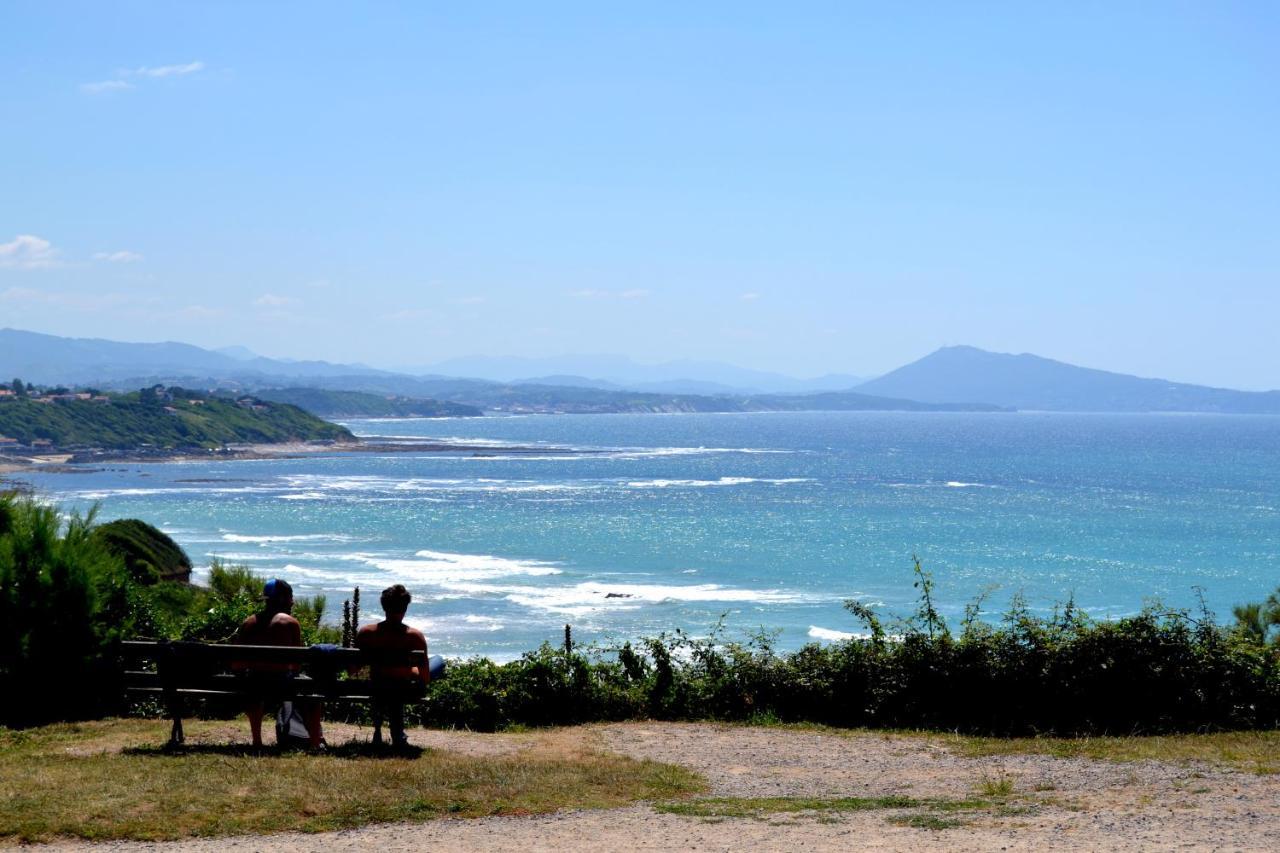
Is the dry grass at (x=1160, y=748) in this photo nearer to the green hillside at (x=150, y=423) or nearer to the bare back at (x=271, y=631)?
the bare back at (x=271, y=631)

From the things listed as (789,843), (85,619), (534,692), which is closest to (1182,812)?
(789,843)

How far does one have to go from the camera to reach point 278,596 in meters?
9.98

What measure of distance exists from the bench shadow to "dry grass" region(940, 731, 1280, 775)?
4.79 m

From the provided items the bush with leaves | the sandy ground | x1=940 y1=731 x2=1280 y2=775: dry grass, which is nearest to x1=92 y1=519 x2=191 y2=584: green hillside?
the bush with leaves

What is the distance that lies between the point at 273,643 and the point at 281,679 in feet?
1.69

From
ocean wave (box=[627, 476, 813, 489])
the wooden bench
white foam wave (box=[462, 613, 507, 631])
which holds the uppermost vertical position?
the wooden bench

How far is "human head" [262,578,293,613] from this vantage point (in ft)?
32.5

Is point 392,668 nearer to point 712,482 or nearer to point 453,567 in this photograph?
point 453,567

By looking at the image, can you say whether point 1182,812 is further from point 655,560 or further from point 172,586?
point 655,560

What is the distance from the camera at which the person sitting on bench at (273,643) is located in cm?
979

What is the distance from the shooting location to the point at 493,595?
1826 inches

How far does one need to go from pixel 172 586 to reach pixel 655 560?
3172cm

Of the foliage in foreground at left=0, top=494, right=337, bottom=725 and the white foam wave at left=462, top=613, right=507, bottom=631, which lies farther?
the white foam wave at left=462, top=613, right=507, bottom=631

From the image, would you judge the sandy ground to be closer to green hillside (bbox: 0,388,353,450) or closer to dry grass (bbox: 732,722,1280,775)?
dry grass (bbox: 732,722,1280,775)
